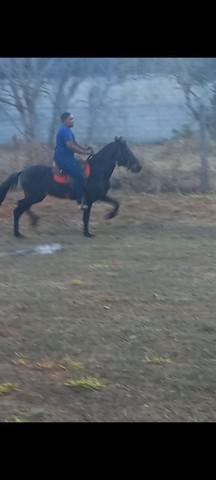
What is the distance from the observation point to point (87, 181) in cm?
1214

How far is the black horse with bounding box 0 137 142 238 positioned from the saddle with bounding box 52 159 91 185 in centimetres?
4

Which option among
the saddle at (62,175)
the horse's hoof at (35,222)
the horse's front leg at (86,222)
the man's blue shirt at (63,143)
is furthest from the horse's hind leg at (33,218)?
the man's blue shirt at (63,143)

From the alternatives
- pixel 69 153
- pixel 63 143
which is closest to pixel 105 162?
pixel 69 153

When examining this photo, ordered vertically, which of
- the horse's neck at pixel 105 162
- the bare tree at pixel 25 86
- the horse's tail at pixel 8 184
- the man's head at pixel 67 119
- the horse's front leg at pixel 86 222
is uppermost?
the bare tree at pixel 25 86

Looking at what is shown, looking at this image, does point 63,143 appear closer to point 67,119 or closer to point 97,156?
point 67,119

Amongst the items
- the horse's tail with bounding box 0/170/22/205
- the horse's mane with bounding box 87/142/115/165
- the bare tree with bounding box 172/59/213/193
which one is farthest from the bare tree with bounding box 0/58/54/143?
the horse's mane with bounding box 87/142/115/165

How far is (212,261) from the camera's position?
1000cm

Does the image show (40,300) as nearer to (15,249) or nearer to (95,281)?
(95,281)

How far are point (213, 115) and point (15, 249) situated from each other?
773 centimetres

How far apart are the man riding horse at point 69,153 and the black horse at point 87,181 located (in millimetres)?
102

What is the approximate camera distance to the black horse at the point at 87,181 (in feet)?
39.9

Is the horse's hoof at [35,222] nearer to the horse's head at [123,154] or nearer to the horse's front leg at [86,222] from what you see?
the horse's front leg at [86,222]

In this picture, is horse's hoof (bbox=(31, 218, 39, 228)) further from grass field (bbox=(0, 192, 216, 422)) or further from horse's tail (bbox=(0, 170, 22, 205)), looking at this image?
horse's tail (bbox=(0, 170, 22, 205))

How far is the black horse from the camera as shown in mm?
12172
